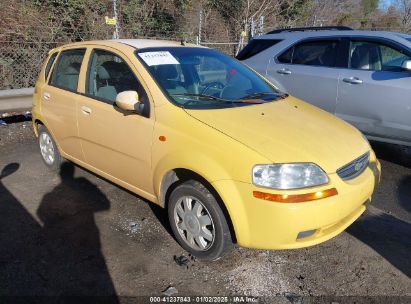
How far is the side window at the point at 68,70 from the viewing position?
158 inches

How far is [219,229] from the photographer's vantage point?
9.12 feet

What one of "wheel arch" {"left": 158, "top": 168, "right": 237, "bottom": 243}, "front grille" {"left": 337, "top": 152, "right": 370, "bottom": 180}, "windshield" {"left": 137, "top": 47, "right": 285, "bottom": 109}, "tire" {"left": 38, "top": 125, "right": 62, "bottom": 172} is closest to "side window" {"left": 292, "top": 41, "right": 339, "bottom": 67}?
"windshield" {"left": 137, "top": 47, "right": 285, "bottom": 109}

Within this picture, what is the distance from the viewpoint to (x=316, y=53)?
558 centimetres

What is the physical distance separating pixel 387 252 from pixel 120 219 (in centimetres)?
246

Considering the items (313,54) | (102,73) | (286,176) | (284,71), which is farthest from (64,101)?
(313,54)

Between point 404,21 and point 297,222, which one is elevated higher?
point 404,21

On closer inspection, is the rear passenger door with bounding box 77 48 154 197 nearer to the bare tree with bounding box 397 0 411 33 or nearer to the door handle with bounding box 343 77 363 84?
the door handle with bounding box 343 77 363 84

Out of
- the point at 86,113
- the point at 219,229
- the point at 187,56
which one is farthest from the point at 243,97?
the point at 86,113

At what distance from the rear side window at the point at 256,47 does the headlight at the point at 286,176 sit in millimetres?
3995

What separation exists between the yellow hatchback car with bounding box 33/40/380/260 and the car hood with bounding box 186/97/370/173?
0.03ft

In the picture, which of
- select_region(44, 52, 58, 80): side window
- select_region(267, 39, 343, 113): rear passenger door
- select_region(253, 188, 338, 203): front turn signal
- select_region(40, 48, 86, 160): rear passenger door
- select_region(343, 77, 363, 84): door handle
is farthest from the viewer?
select_region(267, 39, 343, 113): rear passenger door

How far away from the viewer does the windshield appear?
3232 mm

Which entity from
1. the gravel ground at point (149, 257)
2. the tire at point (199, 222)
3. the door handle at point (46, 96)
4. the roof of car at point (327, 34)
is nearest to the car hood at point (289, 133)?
the tire at point (199, 222)

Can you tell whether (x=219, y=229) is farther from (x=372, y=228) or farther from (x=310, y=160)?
(x=372, y=228)
